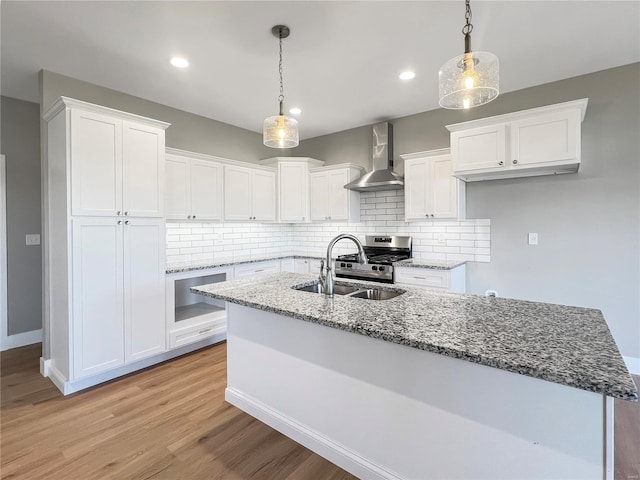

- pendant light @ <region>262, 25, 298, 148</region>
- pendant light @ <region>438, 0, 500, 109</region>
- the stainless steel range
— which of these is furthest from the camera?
the stainless steel range

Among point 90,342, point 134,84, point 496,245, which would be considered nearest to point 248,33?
point 134,84

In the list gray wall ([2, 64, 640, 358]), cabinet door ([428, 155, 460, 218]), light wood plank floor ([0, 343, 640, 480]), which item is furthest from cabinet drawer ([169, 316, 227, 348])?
cabinet door ([428, 155, 460, 218])

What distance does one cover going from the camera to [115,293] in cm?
281

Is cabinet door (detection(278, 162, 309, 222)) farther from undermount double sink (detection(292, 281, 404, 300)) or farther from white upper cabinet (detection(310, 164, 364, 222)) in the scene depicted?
undermount double sink (detection(292, 281, 404, 300))

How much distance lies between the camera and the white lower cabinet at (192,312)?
325 cm

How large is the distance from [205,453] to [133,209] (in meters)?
2.07

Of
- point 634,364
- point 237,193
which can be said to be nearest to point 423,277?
point 634,364

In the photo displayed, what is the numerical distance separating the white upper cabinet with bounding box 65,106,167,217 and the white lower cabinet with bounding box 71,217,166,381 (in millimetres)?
139

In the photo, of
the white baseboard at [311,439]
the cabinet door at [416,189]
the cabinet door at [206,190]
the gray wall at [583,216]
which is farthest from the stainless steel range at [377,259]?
the white baseboard at [311,439]

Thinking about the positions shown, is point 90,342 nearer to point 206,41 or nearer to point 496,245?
point 206,41

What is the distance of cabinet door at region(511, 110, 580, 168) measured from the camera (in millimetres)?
2797

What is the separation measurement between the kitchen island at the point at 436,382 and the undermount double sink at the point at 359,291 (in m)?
0.15

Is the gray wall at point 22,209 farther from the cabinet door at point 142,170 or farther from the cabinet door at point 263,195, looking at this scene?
the cabinet door at point 263,195

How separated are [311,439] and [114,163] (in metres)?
2.65
